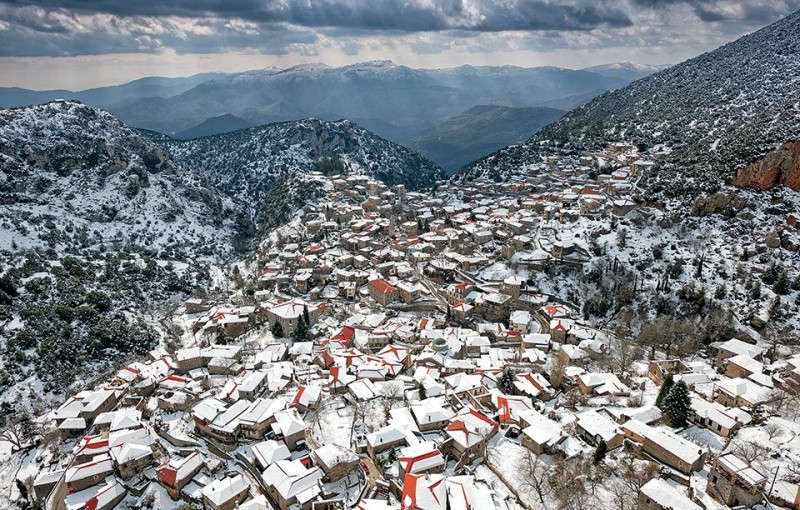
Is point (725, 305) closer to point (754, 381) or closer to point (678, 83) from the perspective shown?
point (754, 381)

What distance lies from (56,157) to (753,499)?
474 ft

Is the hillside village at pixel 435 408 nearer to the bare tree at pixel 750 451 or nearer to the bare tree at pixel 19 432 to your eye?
the bare tree at pixel 750 451

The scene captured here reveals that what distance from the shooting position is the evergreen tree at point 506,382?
1565 inches

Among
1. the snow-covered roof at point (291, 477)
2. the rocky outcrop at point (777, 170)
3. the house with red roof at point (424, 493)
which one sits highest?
the rocky outcrop at point (777, 170)

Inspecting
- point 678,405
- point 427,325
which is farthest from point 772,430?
point 427,325

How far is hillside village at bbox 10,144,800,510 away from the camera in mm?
27547

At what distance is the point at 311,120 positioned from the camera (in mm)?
182875

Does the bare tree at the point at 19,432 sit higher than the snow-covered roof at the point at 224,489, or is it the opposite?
the snow-covered roof at the point at 224,489

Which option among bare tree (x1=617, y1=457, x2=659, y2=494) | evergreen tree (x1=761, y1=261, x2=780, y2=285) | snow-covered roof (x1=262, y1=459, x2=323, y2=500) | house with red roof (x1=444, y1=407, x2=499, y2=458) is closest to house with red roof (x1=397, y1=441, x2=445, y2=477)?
house with red roof (x1=444, y1=407, x2=499, y2=458)

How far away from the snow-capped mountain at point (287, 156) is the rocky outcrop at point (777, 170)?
108 meters

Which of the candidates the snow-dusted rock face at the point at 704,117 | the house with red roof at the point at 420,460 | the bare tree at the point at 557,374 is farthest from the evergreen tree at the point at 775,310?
the house with red roof at the point at 420,460

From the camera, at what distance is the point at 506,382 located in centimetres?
3997

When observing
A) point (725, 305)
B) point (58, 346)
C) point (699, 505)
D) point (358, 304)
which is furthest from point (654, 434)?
point (58, 346)

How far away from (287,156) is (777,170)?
14266 cm
